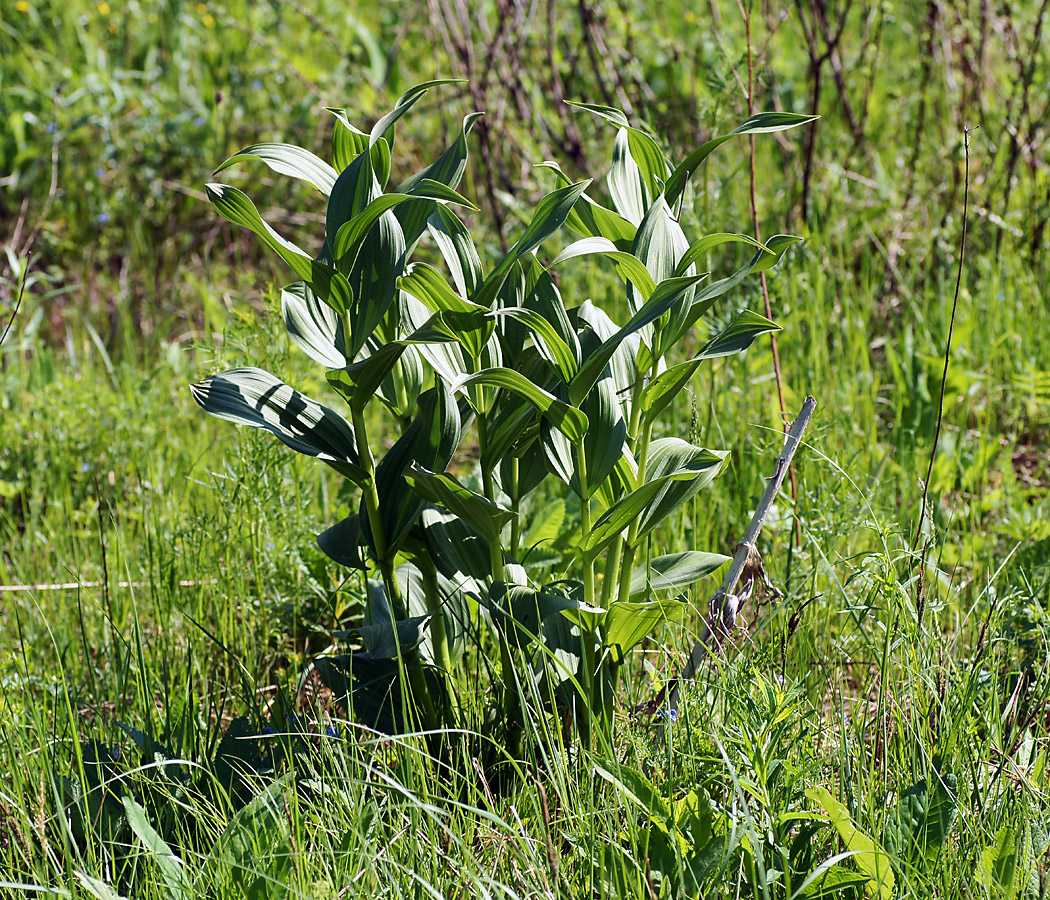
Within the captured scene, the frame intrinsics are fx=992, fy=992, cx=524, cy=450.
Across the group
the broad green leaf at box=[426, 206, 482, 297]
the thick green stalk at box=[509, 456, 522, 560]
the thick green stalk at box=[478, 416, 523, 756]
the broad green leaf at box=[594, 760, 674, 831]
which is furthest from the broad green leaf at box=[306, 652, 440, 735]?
the broad green leaf at box=[426, 206, 482, 297]

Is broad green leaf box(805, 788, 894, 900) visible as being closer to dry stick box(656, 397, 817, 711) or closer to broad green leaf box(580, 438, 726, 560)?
dry stick box(656, 397, 817, 711)

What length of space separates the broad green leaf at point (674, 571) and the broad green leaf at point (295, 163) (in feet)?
2.25

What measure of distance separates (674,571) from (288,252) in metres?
0.70

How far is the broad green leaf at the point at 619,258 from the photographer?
1.17 meters

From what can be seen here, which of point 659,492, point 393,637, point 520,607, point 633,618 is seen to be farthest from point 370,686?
point 659,492

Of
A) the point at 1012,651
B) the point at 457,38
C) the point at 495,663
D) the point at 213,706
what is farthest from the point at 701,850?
the point at 457,38

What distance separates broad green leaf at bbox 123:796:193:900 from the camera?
117cm

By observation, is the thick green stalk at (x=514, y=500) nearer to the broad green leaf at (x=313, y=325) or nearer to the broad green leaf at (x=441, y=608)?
the broad green leaf at (x=441, y=608)

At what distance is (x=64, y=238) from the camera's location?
4.08m

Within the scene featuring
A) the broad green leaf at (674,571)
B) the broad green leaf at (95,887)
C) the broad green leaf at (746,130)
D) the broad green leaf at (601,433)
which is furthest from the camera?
the broad green leaf at (674,571)

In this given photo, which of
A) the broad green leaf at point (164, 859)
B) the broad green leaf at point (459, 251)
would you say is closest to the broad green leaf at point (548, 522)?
the broad green leaf at point (459, 251)

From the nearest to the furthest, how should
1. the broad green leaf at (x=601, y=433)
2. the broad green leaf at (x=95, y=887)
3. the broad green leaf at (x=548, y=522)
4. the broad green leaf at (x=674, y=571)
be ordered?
the broad green leaf at (x=95, y=887), the broad green leaf at (x=601, y=433), the broad green leaf at (x=674, y=571), the broad green leaf at (x=548, y=522)

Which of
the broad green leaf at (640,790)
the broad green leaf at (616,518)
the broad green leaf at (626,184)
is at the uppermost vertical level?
the broad green leaf at (626,184)

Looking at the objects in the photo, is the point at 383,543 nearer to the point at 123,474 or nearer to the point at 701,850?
the point at 701,850
